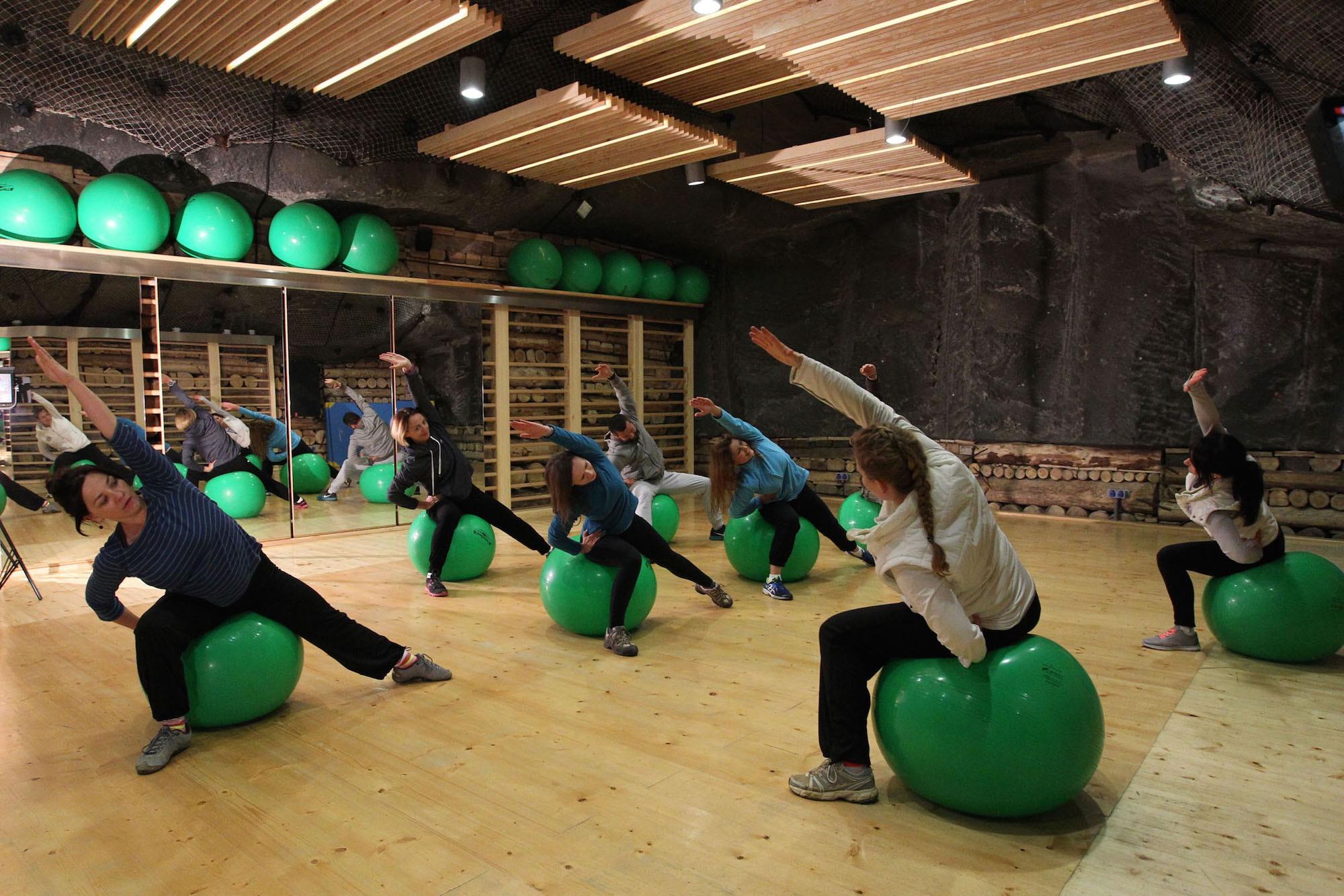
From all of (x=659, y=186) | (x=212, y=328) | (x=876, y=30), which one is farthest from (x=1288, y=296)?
(x=212, y=328)

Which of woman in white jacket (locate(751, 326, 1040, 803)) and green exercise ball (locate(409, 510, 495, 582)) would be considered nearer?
woman in white jacket (locate(751, 326, 1040, 803))

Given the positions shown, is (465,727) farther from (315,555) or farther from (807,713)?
(315,555)

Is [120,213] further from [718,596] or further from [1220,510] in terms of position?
[1220,510]

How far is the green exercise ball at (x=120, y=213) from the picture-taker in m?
5.90

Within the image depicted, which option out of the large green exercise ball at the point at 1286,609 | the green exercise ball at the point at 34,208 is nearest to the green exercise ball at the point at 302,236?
the green exercise ball at the point at 34,208

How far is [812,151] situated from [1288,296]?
417 centimetres

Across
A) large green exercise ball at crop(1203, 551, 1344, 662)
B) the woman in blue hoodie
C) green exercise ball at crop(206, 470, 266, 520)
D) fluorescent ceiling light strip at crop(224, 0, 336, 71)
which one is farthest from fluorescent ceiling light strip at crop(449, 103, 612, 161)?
large green exercise ball at crop(1203, 551, 1344, 662)

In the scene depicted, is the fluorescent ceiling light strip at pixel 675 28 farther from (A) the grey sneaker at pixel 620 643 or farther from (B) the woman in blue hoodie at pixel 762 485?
(A) the grey sneaker at pixel 620 643

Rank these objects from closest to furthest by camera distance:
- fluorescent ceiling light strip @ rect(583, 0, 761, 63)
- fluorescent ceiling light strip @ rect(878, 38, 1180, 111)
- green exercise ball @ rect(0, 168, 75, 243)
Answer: fluorescent ceiling light strip @ rect(583, 0, 761, 63), fluorescent ceiling light strip @ rect(878, 38, 1180, 111), green exercise ball @ rect(0, 168, 75, 243)

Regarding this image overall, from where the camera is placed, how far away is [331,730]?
3.15 m

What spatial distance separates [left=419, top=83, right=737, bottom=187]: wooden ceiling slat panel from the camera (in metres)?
5.41

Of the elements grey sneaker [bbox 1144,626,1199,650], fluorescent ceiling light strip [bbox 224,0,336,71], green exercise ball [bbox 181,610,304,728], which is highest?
fluorescent ceiling light strip [bbox 224,0,336,71]

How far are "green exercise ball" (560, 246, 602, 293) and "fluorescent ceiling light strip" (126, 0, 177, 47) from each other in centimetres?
450

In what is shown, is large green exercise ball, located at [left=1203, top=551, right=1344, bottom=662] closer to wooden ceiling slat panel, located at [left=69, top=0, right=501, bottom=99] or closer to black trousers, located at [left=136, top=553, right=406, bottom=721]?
black trousers, located at [left=136, top=553, right=406, bottom=721]
